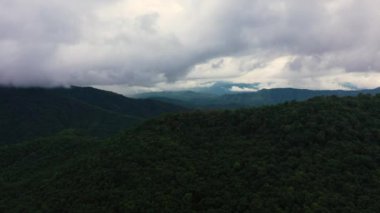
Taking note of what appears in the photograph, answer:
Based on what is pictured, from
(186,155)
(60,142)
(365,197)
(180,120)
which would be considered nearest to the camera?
(365,197)

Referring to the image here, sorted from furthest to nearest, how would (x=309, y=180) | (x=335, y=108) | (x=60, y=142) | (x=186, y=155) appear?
Result: (x=60, y=142) < (x=335, y=108) < (x=186, y=155) < (x=309, y=180)

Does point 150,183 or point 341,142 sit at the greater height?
point 341,142

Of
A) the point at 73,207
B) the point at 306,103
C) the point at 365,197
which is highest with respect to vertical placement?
the point at 306,103

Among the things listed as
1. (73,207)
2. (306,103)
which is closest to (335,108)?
(306,103)

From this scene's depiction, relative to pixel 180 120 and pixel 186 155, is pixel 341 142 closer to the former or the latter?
pixel 186 155

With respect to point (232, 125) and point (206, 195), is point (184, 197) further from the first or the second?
point (232, 125)

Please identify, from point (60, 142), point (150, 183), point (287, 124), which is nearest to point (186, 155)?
point (150, 183)

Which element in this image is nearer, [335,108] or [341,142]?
[341,142]
